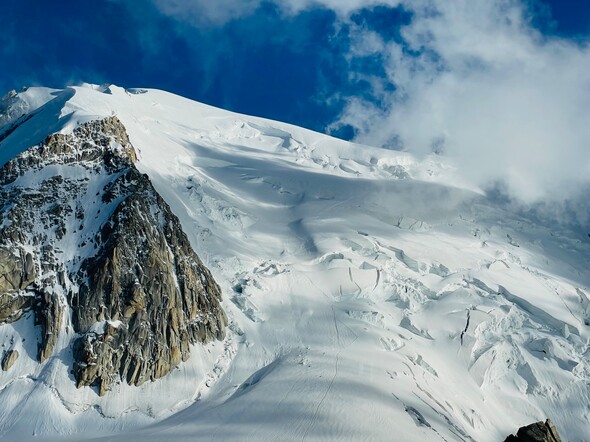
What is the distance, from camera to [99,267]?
7481 centimetres

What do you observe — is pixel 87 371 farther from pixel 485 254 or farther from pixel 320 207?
pixel 485 254

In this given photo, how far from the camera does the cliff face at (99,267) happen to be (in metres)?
70.3

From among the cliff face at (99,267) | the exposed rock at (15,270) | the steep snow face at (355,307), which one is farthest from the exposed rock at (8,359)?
the exposed rock at (15,270)

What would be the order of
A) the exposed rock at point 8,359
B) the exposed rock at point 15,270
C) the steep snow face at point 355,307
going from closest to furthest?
the steep snow face at point 355,307, the exposed rock at point 8,359, the exposed rock at point 15,270

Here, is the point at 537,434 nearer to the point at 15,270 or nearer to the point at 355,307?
the point at 355,307

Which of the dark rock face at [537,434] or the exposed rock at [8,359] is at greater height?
the dark rock face at [537,434]

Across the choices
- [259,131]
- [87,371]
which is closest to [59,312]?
[87,371]

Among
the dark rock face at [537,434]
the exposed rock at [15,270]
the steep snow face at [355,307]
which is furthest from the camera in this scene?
the exposed rock at [15,270]

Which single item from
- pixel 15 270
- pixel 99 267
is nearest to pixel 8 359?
pixel 15 270

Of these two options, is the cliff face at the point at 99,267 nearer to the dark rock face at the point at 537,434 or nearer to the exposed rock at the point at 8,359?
the exposed rock at the point at 8,359

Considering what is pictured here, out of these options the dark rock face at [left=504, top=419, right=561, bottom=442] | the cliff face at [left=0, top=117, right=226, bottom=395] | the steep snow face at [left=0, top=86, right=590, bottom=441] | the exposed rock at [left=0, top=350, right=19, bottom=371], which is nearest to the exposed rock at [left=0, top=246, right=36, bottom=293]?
the cliff face at [left=0, top=117, right=226, bottom=395]

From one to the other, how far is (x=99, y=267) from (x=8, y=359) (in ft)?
50.8

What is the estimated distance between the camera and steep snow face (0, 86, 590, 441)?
6338 cm

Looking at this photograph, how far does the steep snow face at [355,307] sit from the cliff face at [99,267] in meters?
4.11
